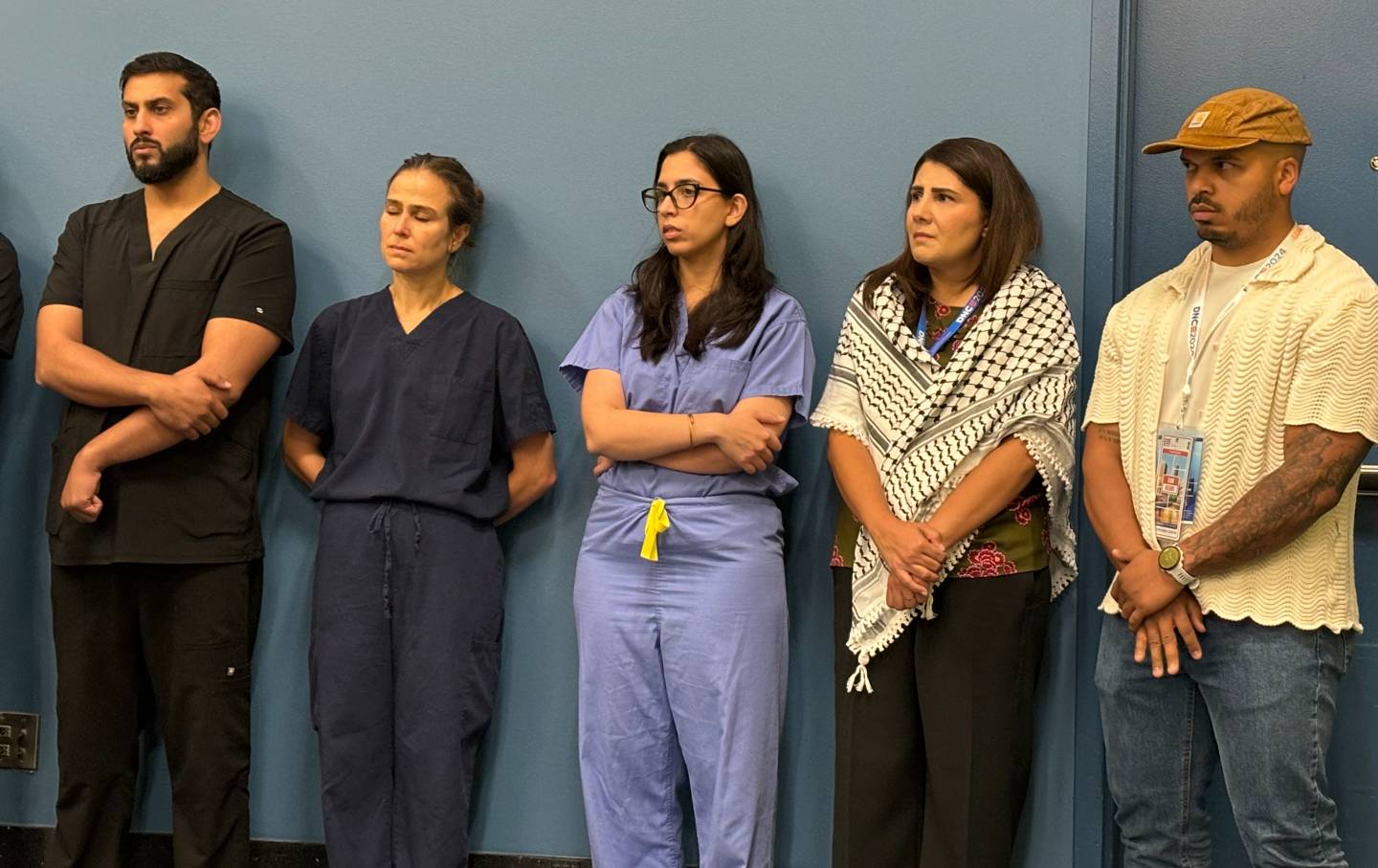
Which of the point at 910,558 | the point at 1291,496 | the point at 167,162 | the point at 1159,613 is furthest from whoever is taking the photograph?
the point at 167,162

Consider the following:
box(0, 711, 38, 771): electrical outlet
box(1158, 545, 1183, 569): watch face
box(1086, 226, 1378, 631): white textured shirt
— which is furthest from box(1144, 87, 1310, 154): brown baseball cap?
box(0, 711, 38, 771): electrical outlet

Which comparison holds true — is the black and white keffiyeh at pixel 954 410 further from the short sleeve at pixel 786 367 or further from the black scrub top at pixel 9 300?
the black scrub top at pixel 9 300

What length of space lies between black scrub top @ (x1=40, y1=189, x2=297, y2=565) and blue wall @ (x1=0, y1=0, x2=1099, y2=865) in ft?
0.71

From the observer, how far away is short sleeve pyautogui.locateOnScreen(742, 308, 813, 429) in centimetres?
268

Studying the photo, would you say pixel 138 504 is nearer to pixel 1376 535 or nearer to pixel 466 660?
pixel 466 660

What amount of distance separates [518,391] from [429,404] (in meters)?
0.18

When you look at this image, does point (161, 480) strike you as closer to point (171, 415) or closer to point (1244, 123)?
point (171, 415)

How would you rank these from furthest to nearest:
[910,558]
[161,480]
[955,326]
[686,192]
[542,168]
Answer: [542,168], [161,480], [686,192], [955,326], [910,558]

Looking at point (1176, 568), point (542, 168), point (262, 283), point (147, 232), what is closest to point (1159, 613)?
point (1176, 568)

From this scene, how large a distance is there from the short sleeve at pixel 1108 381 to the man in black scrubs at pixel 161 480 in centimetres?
163

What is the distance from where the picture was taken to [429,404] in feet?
9.45

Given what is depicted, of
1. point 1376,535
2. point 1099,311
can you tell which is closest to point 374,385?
point 1099,311

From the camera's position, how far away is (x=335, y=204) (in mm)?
3186

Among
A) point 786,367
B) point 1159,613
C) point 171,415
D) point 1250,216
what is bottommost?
point 1159,613
